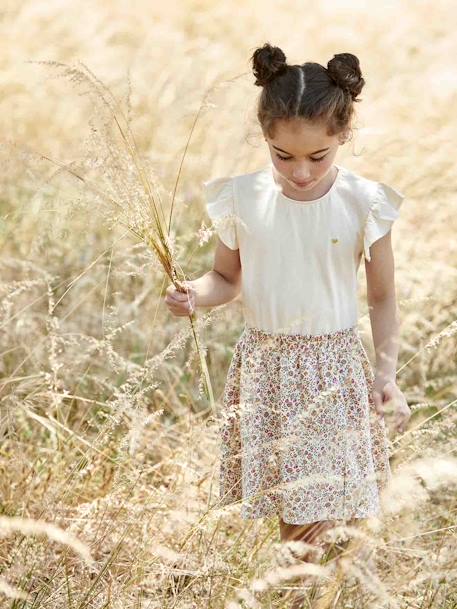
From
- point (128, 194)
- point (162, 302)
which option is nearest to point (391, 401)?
point (128, 194)

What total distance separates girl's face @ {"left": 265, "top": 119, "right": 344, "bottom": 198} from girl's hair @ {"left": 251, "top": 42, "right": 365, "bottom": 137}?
0.02 meters

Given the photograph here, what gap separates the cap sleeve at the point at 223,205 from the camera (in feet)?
7.57

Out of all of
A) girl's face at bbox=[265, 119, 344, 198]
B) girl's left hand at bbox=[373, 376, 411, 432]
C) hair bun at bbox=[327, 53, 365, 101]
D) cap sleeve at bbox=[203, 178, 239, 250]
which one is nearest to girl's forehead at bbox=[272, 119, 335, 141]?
girl's face at bbox=[265, 119, 344, 198]

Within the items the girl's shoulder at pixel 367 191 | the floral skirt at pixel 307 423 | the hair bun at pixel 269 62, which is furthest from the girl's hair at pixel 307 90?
the floral skirt at pixel 307 423

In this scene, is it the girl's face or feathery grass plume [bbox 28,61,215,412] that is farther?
the girl's face

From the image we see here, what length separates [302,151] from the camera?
2082mm

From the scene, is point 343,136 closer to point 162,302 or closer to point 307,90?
point 307,90

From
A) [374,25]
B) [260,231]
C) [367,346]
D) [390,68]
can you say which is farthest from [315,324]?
[374,25]

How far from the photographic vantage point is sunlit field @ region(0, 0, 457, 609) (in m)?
1.93

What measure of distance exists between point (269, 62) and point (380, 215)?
393mm

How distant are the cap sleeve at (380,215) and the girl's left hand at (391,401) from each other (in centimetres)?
27

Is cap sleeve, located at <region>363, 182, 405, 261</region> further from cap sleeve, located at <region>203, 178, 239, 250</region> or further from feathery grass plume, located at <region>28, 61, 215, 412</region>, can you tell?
feathery grass plume, located at <region>28, 61, 215, 412</region>

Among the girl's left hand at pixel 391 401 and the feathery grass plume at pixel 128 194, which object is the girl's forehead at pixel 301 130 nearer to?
the feathery grass plume at pixel 128 194

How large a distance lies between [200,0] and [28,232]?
9.95ft
